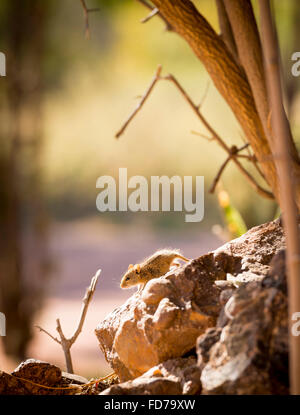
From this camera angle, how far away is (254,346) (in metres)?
0.93

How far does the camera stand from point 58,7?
469 centimetres

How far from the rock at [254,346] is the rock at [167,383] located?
0.33 feet

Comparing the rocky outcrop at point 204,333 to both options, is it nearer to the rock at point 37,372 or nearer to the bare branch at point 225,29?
the rock at point 37,372

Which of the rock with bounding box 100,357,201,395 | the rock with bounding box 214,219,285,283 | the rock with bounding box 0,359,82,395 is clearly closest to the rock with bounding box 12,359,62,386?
the rock with bounding box 0,359,82,395

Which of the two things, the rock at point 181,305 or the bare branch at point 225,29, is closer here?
the rock at point 181,305

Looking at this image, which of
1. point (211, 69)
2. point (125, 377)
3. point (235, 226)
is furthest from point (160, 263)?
point (235, 226)

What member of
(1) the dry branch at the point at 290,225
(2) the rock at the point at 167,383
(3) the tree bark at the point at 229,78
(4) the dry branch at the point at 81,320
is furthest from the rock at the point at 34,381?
(3) the tree bark at the point at 229,78

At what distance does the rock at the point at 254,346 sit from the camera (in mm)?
914

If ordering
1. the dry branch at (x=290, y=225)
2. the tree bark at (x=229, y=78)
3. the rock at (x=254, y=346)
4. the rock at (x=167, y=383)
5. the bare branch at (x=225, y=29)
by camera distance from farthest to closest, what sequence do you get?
the bare branch at (x=225, y=29) → the tree bark at (x=229, y=78) → the rock at (x=167, y=383) → the rock at (x=254, y=346) → the dry branch at (x=290, y=225)

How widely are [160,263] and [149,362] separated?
53cm

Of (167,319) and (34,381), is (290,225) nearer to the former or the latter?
(167,319)

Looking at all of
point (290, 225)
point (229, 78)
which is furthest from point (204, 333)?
point (229, 78)

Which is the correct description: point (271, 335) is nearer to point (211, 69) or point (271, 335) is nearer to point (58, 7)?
point (211, 69)

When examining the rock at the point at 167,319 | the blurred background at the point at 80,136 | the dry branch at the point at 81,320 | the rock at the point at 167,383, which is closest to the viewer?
the rock at the point at 167,383
